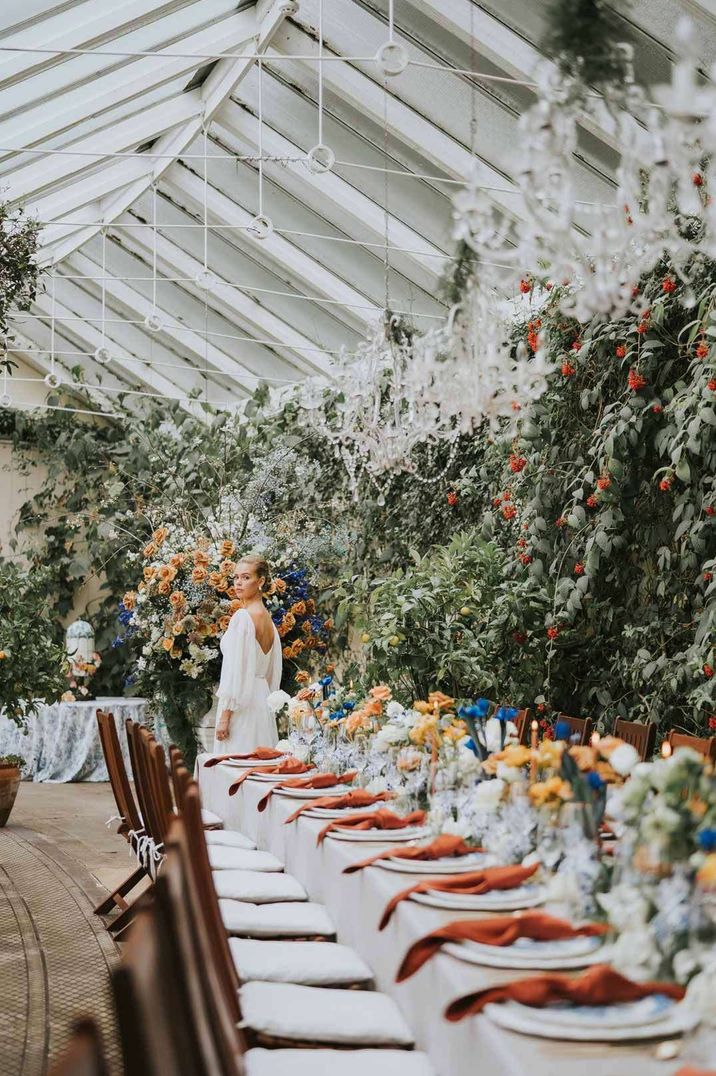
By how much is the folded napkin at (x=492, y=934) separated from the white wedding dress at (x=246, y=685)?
4180 mm

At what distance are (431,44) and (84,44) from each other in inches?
67.0

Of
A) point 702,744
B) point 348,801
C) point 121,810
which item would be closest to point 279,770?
point 121,810

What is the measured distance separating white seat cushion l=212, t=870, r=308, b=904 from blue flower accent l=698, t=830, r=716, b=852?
2.20 metres

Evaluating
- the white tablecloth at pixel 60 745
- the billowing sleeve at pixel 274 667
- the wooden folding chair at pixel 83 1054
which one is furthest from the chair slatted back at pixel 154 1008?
the white tablecloth at pixel 60 745

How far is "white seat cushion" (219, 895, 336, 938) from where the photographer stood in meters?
3.41

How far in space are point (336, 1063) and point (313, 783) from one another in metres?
2.10

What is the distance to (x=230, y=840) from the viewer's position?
15.7ft

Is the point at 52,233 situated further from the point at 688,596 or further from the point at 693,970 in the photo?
the point at 693,970

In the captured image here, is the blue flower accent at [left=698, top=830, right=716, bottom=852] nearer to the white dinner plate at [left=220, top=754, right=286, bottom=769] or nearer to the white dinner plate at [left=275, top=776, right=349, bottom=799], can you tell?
the white dinner plate at [left=275, top=776, right=349, bottom=799]

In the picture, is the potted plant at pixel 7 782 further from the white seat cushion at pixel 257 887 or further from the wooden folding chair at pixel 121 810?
the white seat cushion at pixel 257 887

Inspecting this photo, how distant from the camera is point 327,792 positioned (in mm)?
4344

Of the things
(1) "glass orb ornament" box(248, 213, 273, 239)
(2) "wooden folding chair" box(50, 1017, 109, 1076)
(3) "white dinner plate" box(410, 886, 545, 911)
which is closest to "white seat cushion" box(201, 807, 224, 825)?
(3) "white dinner plate" box(410, 886, 545, 911)

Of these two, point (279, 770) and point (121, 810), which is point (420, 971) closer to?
point (279, 770)

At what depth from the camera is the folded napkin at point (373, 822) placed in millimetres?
3523
